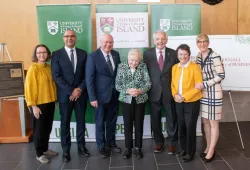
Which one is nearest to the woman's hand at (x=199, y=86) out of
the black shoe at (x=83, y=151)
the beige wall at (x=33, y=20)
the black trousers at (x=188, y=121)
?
the black trousers at (x=188, y=121)

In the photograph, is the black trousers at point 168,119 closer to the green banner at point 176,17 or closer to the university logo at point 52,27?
the green banner at point 176,17

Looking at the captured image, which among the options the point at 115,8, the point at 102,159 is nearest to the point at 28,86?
the point at 102,159

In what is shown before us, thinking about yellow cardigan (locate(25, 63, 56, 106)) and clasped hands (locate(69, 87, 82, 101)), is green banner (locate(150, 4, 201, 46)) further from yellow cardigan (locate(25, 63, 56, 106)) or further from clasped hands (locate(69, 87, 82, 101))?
yellow cardigan (locate(25, 63, 56, 106))

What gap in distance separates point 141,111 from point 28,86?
4.55 feet

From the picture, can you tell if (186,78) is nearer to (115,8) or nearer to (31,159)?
(115,8)

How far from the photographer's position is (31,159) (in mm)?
3303

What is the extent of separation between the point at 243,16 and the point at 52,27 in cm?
336

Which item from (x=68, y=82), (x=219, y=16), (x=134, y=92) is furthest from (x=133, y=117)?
(x=219, y=16)

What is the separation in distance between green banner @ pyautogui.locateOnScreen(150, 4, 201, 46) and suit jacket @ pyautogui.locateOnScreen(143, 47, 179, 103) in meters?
0.81

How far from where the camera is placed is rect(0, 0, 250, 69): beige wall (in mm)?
4309

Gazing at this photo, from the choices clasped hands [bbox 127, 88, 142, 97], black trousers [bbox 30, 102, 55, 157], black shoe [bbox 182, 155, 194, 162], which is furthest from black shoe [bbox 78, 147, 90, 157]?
black shoe [bbox 182, 155, 194, 162]

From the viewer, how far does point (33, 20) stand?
4348 mm

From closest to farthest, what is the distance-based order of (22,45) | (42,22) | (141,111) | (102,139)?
(141,111)
(102,139)
(42,22)
(22,45)

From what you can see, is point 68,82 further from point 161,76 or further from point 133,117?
point 161,76
